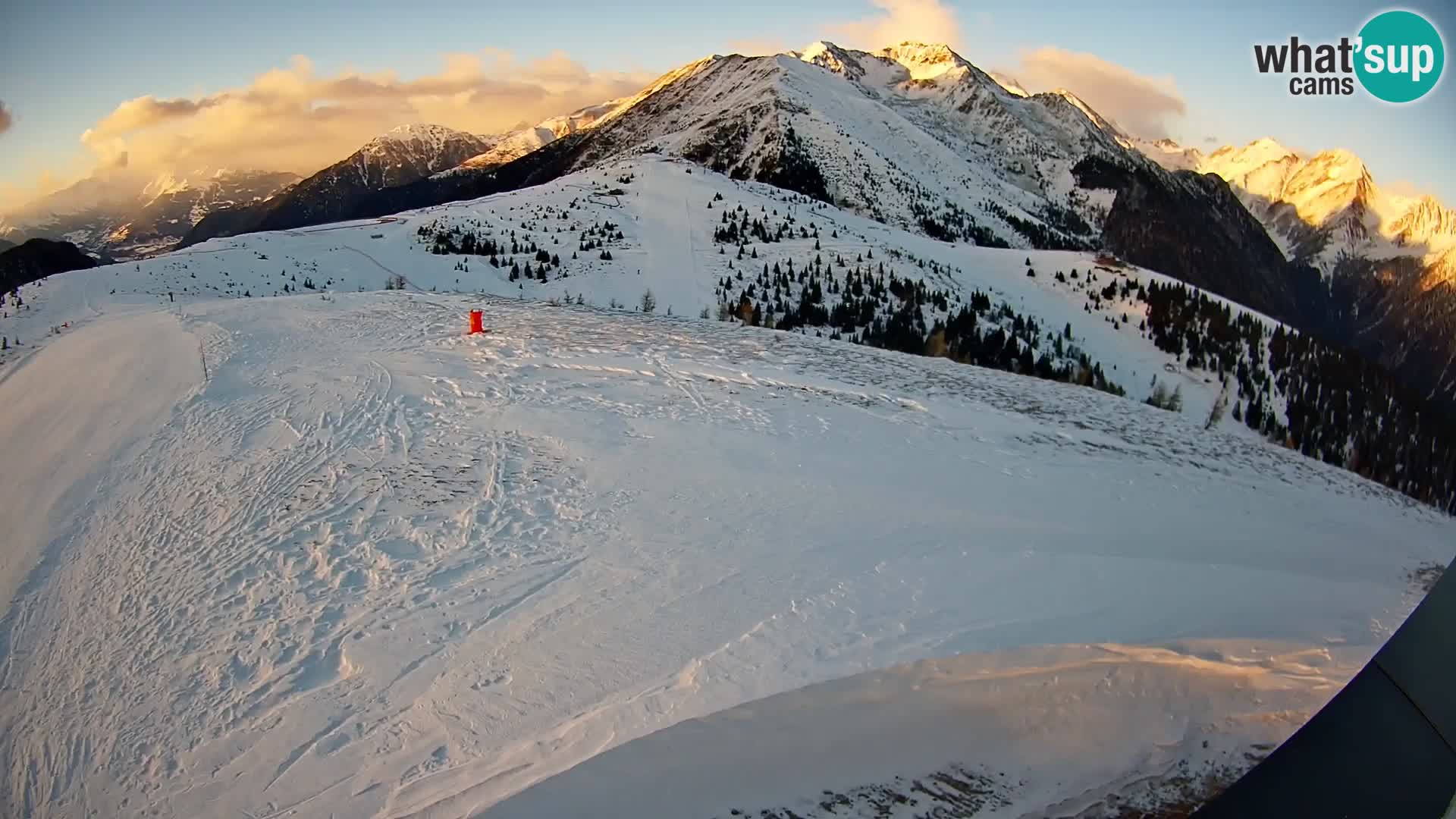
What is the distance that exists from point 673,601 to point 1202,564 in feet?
8.66

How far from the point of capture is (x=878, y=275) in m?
22.0

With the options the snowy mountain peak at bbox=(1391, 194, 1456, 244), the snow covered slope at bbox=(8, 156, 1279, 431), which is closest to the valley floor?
the snowy mountain peak at bbox=(1391, 194, 1456, 244)

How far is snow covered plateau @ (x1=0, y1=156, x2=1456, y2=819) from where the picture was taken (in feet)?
8.32

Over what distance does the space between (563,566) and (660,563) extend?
0.53 metres

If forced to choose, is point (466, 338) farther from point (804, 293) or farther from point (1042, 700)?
point (804, 293)

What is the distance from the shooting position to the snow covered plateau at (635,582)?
99.9 inches

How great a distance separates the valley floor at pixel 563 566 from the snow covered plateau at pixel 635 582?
2 centimetres

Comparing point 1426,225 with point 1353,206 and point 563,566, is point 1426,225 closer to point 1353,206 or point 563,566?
point 1353,206

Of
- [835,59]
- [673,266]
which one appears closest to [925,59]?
[835,59]

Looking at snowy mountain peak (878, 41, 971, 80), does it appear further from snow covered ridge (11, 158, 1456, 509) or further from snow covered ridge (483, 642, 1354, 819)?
snow covered ridge (483, 642, 1354, 819)

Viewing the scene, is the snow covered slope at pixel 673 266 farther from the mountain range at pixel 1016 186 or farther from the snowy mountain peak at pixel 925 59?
the snowy mountain peak at pixel 925 59

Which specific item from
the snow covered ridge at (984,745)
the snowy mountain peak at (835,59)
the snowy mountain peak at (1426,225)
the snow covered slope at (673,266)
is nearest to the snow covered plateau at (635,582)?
the snow covered ridge at (984,745)

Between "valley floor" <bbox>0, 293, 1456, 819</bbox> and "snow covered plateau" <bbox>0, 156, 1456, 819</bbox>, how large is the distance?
0.07 feet

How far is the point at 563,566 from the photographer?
4246 mm
